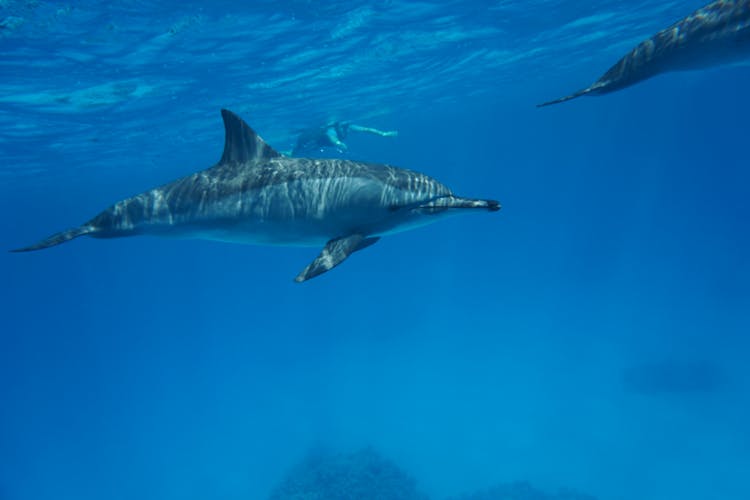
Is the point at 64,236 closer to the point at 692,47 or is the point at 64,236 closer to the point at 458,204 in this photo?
the point at 458,204

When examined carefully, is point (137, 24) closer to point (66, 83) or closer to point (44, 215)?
point (66, 83)

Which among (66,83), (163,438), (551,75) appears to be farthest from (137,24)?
(163,438)

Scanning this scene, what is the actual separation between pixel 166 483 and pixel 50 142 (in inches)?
1022

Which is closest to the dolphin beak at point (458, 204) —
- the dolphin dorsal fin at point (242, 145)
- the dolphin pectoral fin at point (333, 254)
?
the dolphin pectoral fin at point (333, 254)

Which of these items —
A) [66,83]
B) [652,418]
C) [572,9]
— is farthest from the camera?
[652,418]

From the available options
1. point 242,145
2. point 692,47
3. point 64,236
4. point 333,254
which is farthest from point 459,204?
point 64,236

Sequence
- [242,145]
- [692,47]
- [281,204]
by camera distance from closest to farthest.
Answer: [692,47] < [281,204] < [242,145]

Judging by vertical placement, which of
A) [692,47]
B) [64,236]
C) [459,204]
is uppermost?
[692,47]

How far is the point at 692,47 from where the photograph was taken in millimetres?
5160

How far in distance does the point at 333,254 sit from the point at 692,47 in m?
4.44

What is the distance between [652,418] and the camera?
1170 inches

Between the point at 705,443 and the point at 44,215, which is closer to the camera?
the point at 705,443

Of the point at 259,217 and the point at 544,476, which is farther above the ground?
the point at 259,217

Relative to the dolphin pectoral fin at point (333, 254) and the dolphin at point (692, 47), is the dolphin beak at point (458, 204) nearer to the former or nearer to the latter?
the dolphin pectoral fin at point (333, 254)
